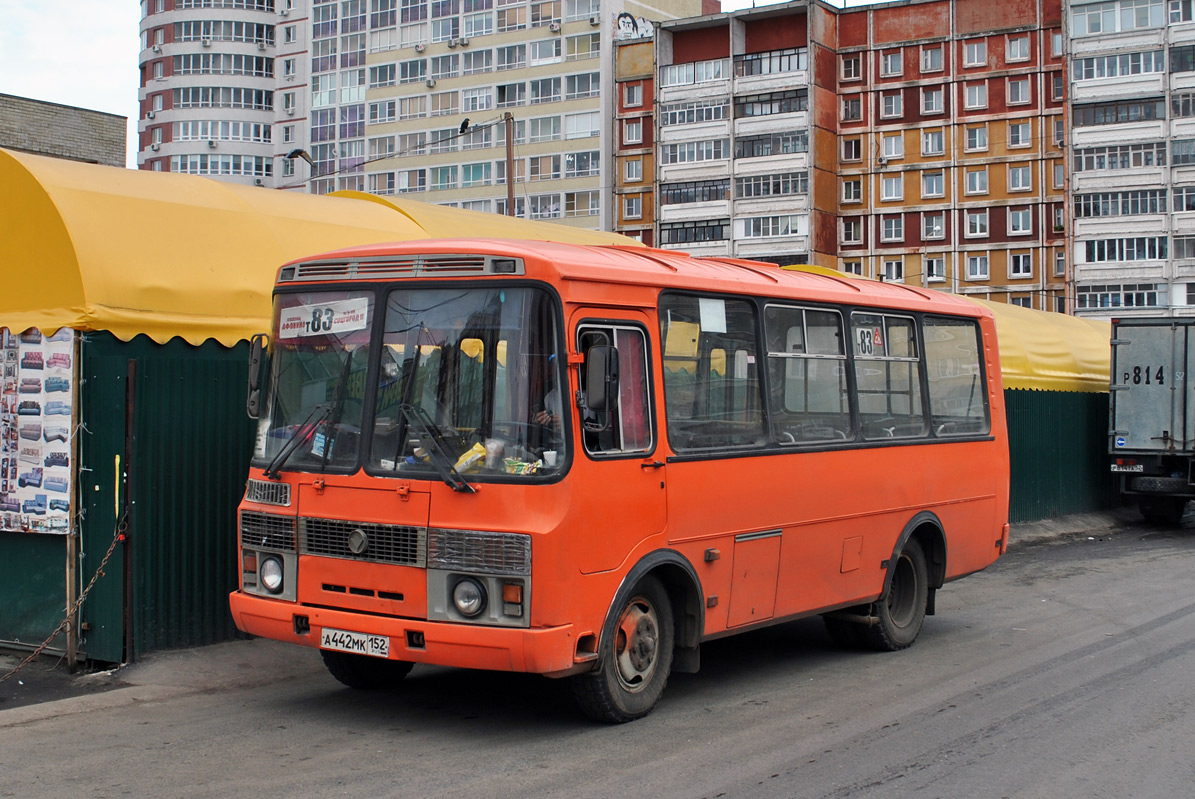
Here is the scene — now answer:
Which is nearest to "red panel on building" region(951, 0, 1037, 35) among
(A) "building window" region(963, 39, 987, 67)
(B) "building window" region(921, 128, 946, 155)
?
(A) "building window" region(963, 39, 987, 67)

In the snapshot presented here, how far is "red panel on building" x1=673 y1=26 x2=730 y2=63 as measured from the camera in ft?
295

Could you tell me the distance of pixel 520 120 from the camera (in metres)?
97.8

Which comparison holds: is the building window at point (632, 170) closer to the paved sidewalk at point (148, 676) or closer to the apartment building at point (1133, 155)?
the apartment building at point (1133, 155)

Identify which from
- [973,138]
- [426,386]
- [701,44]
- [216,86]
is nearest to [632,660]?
[426,386]

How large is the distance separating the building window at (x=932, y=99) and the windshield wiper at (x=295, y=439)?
84.9m

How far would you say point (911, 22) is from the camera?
8812 cm

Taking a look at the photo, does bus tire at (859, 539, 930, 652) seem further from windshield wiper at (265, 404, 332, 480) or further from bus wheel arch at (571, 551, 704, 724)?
windshield wiper at (265, 404, 332, 480)

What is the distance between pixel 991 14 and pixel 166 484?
8520 cm

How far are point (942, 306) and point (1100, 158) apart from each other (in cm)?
7182

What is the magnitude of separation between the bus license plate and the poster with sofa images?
2.80 m

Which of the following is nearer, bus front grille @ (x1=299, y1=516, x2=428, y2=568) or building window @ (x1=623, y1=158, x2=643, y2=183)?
bus front grille @ (x1=299, y1=516, x2=428, y2=568)

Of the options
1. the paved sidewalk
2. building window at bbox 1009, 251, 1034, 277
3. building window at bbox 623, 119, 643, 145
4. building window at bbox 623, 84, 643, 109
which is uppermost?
building window at bbox 623, 84, 643, 109

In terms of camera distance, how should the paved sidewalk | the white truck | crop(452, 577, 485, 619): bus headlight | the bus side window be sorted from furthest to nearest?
the white truck
the paved sidewalk
the bus side window
crop(452, 577, 485, 619): bus headlight

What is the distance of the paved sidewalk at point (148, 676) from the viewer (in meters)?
8.52
